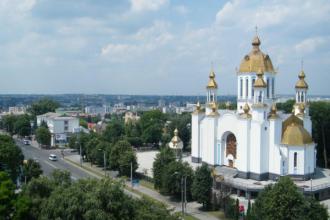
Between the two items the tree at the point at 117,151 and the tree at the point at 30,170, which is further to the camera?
the tree at the point at 117,151

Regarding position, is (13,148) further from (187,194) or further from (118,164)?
(187,194)

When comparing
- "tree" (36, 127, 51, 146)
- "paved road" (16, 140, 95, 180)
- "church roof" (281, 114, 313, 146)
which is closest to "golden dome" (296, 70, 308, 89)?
"church roof" (281, 114, 313, 146)

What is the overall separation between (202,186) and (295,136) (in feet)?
34.7

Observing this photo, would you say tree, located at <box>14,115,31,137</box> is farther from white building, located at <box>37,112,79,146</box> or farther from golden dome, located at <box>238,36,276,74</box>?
golden dome, located at <box>238,36,276,74</box>

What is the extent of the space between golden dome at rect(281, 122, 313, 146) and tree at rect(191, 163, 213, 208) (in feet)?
29.9

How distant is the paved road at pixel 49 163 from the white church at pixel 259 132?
44.1 feet

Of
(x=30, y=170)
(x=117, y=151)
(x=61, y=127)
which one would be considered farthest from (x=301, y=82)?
(x=61, y=127)

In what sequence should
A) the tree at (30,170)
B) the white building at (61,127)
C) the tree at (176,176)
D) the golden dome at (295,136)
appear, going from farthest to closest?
the white building at (61,127) < the golden dome at (295,136) < the tree at (30,170) < the tree at (176,176)

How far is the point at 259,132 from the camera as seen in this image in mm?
38219

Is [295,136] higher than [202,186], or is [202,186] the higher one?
[295,136]

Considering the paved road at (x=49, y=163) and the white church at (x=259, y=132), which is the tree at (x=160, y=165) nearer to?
the white church at (x=259, y=132)

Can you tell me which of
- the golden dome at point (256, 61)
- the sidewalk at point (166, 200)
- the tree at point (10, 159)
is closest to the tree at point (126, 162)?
the sidewalk at point (166, 200)

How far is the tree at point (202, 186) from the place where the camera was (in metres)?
32.6

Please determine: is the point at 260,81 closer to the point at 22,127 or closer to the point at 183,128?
the point at 183,128
